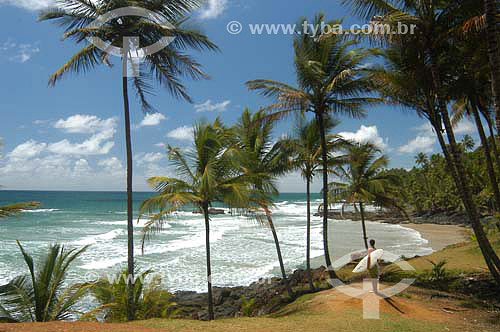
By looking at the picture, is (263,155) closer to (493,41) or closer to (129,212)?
(129,212)

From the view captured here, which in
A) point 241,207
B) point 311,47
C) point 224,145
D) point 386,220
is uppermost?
point 311,47

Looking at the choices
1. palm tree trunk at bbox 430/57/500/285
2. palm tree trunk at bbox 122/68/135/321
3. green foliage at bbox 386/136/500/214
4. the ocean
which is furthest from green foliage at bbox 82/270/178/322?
green foliage at bbox 386/136/500/214

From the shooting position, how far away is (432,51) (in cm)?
817

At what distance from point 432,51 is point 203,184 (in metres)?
6.68

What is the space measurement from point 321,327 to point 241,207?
374cm

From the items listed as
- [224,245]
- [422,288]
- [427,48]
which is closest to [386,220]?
[224,245]

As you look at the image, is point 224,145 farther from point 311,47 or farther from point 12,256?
point 12,256

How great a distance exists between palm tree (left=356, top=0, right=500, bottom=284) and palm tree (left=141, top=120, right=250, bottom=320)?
495cm

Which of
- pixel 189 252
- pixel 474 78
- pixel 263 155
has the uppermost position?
pixel 474 78

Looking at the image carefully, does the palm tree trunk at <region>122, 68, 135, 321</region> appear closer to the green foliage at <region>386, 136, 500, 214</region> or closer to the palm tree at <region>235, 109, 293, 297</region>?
the palm tree at <region>235, 109, 293, 297</region>

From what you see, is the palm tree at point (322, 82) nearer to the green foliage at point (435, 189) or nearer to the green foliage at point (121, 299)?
the green foliage at point (121, 299)

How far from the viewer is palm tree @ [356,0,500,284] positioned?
7801 millimetres

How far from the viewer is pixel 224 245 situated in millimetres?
26531

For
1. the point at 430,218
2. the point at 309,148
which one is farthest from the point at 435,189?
the point at 309,148
